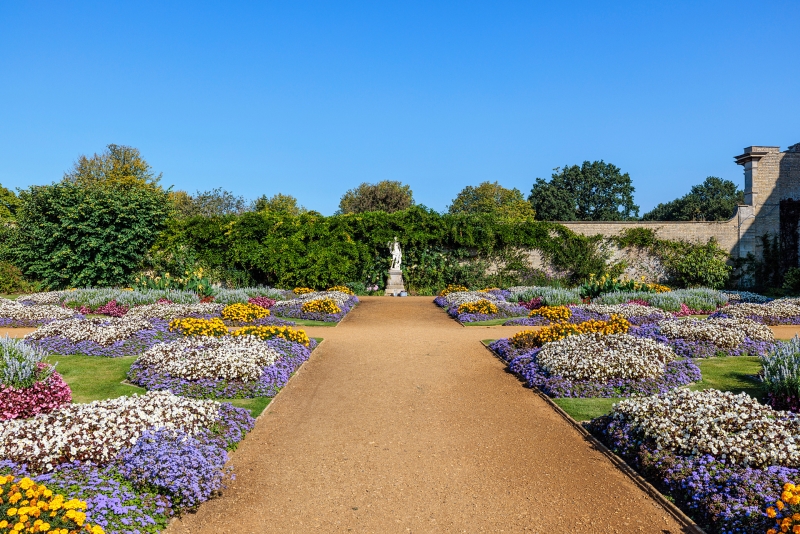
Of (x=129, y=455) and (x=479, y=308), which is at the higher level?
(x=479, y=308)

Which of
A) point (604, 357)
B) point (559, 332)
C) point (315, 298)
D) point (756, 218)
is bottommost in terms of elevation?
point (604, 357)

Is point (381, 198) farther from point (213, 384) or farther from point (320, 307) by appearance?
point (213, 384)

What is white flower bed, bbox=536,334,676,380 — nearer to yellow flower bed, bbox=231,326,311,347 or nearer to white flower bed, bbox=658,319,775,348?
white flower bed, bbox=658,319,775,348

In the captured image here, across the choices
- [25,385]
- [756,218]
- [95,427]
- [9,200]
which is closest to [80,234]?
[25,385]

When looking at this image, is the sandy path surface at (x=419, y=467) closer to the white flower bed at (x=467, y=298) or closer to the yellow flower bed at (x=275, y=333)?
the yellow flower bed at (x=275, y=333)

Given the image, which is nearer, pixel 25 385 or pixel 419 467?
pixel 419 467

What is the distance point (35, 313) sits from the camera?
13.3 meters

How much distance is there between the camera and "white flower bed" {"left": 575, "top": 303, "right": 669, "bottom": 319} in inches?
501

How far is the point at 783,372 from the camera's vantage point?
6047 mm

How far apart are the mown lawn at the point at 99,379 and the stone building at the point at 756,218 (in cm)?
1777

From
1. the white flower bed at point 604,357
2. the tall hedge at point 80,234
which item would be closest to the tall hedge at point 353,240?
the tall hedge at point 80,234

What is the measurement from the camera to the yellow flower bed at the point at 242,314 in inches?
482

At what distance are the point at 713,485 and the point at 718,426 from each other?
2.85 feet

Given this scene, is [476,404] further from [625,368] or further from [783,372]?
[783,372]
